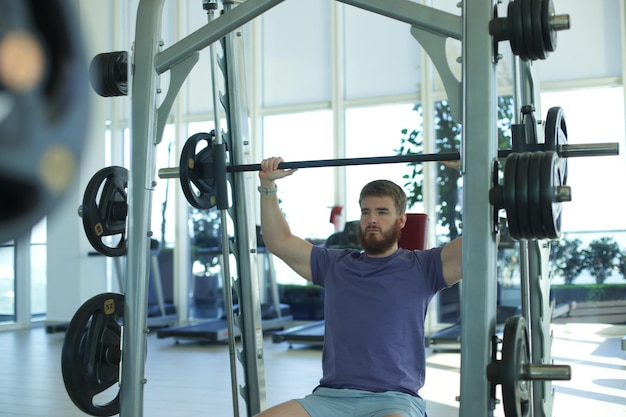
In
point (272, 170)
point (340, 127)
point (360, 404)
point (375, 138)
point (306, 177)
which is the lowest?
point (360, 404)

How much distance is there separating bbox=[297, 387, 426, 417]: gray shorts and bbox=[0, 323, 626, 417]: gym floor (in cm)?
158

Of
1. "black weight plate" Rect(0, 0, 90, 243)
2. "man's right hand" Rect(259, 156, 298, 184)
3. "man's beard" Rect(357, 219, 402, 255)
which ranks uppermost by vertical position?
"man's right hand" Rect(259, 156, 298, 184)

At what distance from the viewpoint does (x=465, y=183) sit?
1.95m

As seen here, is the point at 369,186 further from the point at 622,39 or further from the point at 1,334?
the point at 1,334

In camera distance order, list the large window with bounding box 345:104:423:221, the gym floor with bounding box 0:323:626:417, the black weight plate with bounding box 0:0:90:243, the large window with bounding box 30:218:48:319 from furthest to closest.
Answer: the large window with bounding box 30:218:48:319 < the large window with bounding box 345:104:423:221 < the gym floor with bounding box 0:323:626:417 < the black weight plate with bounding box 0:0:90:243

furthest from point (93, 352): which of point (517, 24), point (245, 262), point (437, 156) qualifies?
point (517, 24)

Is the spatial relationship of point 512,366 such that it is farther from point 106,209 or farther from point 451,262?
point 106,209

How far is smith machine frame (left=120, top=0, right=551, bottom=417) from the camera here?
1.91m

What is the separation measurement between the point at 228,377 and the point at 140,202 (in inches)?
102

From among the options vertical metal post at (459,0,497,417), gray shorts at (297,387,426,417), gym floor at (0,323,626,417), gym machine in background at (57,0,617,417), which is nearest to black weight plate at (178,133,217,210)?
gym machine in background at (57,0,617,417)

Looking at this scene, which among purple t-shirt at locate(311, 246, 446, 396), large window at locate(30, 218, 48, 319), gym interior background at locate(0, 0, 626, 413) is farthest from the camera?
large window at locate(30, 218, 48, 319)

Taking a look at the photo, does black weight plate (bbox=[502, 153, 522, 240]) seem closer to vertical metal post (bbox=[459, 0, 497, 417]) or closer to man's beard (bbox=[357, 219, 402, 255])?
vertical metal post (bbox=[459, 0, 497, 417])

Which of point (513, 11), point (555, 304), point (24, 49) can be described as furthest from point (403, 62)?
point (24, 49)

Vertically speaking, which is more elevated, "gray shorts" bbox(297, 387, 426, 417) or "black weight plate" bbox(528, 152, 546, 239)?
"black weight plate" bbox(528, 152, 546, 239)
